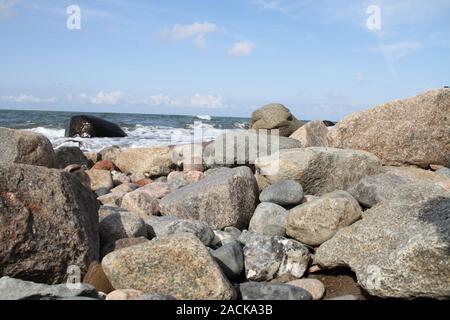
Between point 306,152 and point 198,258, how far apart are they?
3651 mm

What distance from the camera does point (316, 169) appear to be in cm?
679

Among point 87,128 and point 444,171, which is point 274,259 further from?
point 87,128

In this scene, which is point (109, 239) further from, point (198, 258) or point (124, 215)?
point (198, 258)

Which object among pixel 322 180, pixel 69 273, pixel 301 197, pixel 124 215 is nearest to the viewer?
pixel 69 273

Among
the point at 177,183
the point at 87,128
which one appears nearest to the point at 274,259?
the point at 177,183

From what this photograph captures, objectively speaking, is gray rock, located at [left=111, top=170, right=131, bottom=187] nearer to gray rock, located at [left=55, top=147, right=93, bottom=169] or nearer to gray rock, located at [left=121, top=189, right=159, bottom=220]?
gray rock, located at [left=55, top=147, right=93, bottom=169]

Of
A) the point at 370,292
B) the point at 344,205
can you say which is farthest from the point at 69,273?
the point at 344,205

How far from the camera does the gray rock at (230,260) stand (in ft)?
14.7

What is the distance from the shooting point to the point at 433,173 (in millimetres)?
7512

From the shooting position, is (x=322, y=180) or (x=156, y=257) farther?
(x=322, y=180)

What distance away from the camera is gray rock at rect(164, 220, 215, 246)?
5.06 m

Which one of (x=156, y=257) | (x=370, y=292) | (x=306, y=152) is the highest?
(x=306, y=152)

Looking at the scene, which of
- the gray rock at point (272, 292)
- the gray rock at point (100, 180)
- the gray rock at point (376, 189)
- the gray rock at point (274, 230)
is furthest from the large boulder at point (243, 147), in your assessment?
the gray rock at point (272, 292)

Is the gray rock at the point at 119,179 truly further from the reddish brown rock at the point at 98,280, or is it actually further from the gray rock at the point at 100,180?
the reddish brown rock at the point at 98,280
